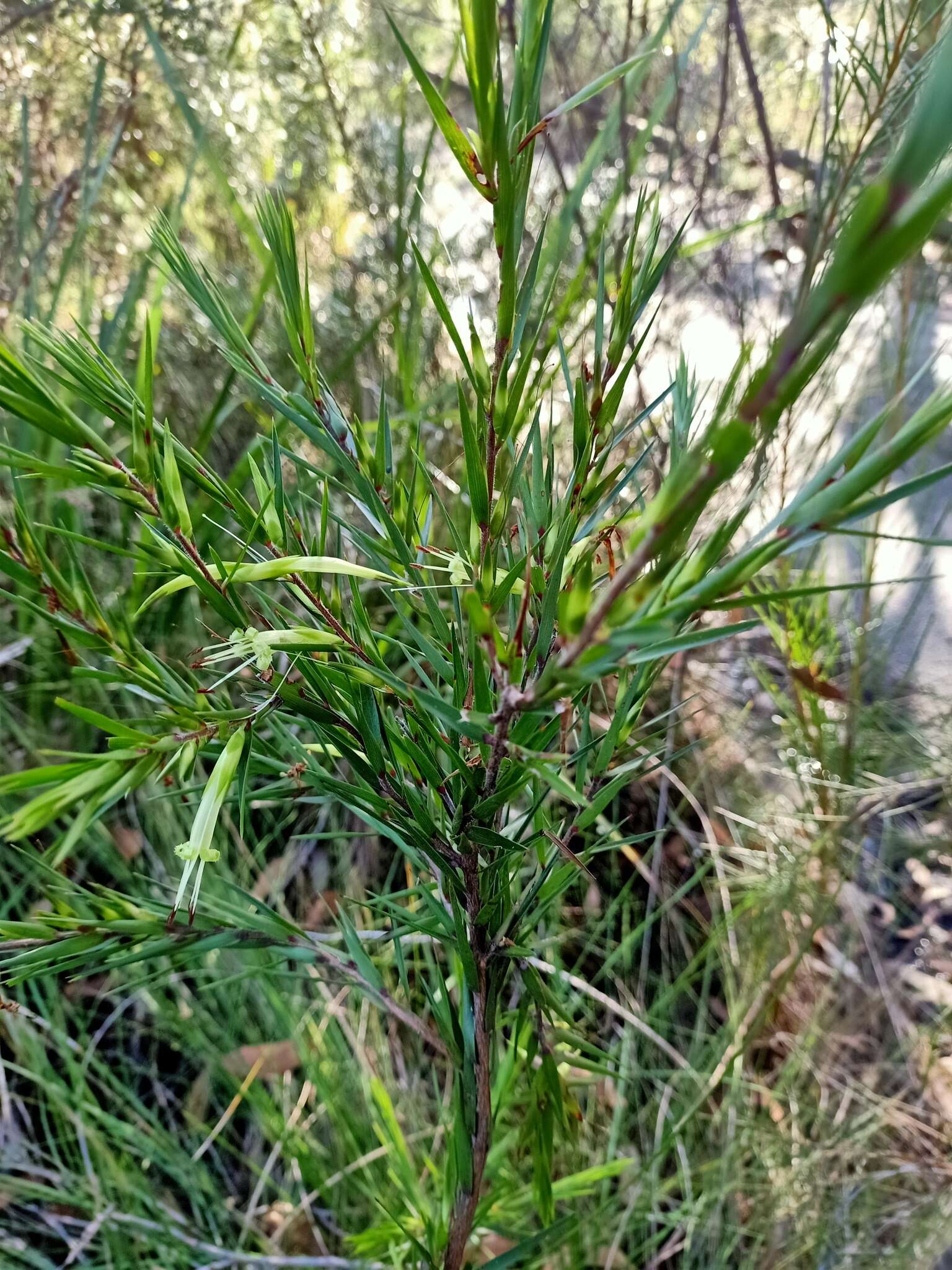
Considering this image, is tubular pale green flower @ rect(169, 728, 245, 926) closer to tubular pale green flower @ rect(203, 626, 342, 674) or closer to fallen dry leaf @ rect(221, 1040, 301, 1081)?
tubular pale green flower @ rect(203, 626, 342, 674)

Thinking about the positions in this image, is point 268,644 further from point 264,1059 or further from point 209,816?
point 264,1059

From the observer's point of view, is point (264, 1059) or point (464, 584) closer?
point (464, 584)

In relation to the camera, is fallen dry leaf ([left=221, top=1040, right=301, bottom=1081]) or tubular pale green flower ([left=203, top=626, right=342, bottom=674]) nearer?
tubular pale green flower ([left=203, top=626, right=342, bottom=674])

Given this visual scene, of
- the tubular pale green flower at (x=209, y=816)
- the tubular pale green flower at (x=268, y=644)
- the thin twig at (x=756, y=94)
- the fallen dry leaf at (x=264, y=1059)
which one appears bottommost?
the fallen dry leaf at (x=264, y=1059)

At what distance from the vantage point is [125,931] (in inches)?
9.6

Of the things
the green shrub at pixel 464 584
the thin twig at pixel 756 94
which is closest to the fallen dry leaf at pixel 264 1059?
the green shrub at pixel 464 584

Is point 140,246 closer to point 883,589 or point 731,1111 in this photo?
point 883,589

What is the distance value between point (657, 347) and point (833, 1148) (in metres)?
0.96

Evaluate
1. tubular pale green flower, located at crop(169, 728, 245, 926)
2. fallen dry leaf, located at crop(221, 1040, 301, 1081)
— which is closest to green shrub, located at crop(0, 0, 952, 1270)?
tubular pale green flower, located at crop(169, 728, 245, 926)

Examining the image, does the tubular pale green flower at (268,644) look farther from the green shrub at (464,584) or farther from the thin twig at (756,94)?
the thin twig at (756,94)

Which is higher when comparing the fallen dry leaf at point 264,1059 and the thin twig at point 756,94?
the thin twig at point 756,94

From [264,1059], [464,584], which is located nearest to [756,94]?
[464,584]

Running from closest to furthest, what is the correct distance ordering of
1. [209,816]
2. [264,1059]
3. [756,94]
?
1. [209,816]
2. [264,1059]
3. [756,94]

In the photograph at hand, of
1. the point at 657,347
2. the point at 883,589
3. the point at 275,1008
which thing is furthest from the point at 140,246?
the point at 883,589
